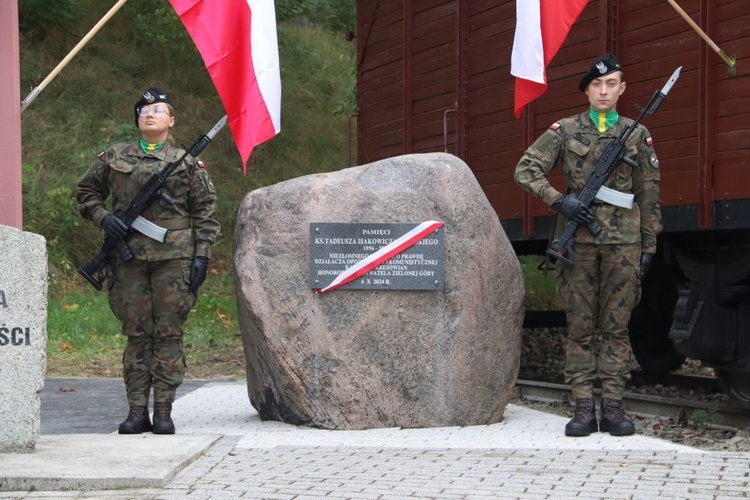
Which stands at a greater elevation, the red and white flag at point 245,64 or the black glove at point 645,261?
the red and white flag at point 245,64

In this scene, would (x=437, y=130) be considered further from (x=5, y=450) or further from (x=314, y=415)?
(x=5, y=450)

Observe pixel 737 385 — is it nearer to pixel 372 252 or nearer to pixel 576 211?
pixel 576 211

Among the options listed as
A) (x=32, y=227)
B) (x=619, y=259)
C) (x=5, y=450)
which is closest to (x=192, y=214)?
(x=5, y=450)

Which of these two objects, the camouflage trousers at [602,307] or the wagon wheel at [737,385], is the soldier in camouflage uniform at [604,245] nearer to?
the camouflage trousers at [602,307]

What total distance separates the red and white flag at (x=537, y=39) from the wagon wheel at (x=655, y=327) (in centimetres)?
249

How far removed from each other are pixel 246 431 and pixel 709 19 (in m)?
3.55

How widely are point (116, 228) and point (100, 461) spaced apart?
1522 mm

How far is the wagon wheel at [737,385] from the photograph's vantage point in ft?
23.9

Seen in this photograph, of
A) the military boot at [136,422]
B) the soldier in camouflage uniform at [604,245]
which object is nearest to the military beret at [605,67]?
the soldier in camouflage uniform at [604,245]

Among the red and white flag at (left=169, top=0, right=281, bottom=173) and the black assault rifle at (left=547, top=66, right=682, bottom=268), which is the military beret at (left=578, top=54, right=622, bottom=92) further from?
the red and white flag at (left=169, top=0, right=281, bottom=173)

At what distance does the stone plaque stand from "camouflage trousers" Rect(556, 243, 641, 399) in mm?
683

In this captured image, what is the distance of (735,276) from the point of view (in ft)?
23.4

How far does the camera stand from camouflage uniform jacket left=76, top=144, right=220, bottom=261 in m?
6.25

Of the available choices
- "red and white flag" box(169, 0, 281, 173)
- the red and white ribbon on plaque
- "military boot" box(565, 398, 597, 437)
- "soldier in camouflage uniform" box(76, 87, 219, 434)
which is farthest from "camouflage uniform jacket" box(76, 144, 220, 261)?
"military boot" box(565, 398, 597, 437)
